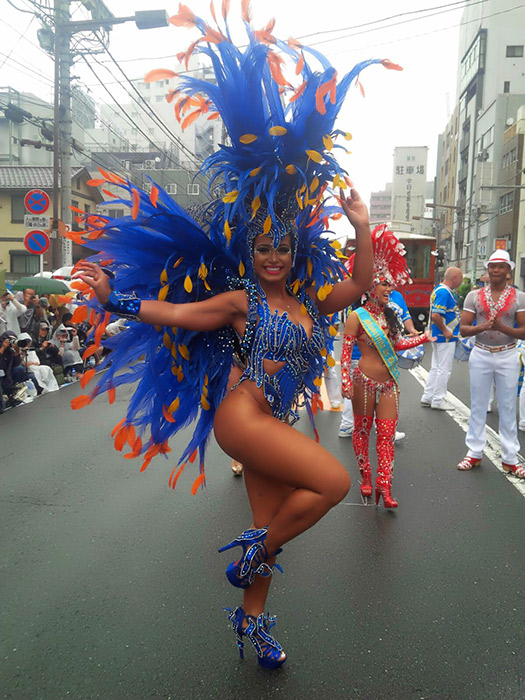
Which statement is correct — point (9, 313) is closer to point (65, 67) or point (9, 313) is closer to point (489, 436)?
point (65, 67)

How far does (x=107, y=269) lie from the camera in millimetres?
2758

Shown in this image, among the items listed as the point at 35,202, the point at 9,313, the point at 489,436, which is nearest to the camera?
the point at 489,436

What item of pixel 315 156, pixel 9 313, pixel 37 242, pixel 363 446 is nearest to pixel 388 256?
pixel 363 446

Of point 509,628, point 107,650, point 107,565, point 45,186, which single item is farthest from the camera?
point 45,186

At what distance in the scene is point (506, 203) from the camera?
4441 cm

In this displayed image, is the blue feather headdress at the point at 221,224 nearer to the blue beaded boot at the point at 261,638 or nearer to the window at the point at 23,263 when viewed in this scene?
the blue beaded boot at the point at 261,638

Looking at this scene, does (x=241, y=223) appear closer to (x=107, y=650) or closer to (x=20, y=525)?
(x=107, y=650)

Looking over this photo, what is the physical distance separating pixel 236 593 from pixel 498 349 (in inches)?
137

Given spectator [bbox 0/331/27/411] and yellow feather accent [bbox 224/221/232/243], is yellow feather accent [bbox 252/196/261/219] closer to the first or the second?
yellow feather accent [bbox 224/221/232/243]

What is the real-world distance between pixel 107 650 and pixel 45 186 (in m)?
36.1

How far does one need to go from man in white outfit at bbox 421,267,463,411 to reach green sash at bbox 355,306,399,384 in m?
3.09

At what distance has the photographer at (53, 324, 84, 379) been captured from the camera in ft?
36.5

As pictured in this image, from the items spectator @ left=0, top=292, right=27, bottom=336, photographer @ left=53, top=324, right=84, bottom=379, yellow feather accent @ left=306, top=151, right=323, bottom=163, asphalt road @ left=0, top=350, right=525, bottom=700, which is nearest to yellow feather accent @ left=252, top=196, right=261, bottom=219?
yellow feather accent @ left=306, top=151, right=323, bottom=163

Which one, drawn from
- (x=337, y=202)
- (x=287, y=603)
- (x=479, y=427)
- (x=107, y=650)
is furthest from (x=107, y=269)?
(x=479, y=427)
